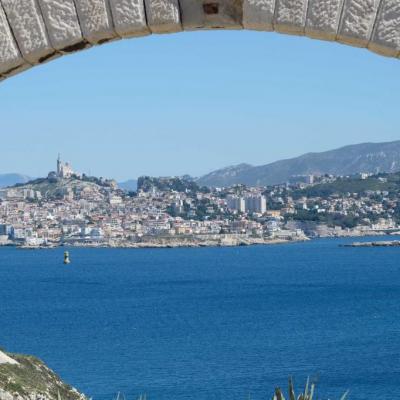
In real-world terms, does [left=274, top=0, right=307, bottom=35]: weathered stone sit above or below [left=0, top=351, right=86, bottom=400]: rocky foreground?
above

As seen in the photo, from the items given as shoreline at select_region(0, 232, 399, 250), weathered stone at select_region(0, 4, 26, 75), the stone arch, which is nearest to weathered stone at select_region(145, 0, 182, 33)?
the stone arch

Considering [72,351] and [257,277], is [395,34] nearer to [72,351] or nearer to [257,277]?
[72,351]

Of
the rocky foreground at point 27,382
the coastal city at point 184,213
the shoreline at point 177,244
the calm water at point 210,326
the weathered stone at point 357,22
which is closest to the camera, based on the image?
the weathered stone at point 357,22

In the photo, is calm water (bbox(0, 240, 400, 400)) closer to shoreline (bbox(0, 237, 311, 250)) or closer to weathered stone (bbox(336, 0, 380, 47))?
weathered stone (bbox(336, 0, 380, 47))

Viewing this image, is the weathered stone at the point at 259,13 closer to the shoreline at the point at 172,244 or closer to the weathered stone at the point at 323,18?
the weathered stone at the point at 323,18

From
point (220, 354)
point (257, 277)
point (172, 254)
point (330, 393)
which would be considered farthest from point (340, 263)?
point (330, 393)

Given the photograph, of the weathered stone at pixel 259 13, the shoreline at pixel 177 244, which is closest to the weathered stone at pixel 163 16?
the weathered stone at pixel 259 13
